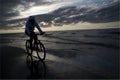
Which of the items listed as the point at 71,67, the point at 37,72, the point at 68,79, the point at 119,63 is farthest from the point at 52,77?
the point at 119,63

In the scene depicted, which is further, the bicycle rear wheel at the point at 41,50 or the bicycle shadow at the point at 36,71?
the bicycle rear wheel at the point at 41,50

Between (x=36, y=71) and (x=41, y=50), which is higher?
(x=41, y=50)

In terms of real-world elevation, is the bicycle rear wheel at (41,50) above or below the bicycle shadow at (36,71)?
above

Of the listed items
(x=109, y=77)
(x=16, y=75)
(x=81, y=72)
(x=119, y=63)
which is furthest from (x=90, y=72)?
(x=16, y=75)

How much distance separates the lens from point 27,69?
1076 cm

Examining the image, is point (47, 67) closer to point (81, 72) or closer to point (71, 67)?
point (71, 67)

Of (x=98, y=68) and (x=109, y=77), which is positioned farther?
(x=98, y=68)

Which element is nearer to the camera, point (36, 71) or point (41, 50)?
point (36, 71)

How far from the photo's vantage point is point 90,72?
937 centimetres

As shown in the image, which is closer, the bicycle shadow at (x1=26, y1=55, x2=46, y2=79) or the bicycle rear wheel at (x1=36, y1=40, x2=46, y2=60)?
the bicycle shadow at (x1=26, y1=55, x2=46, y2=79)

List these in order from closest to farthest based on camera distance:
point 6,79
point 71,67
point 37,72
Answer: point 6,79
point 37,72
point 71,67

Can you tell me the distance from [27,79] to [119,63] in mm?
4429

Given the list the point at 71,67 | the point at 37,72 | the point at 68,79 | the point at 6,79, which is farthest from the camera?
the point at 71,67

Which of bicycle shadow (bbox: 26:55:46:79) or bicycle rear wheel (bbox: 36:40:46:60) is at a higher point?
bicycle rear wheel (bbox: 36:40:46:60)
